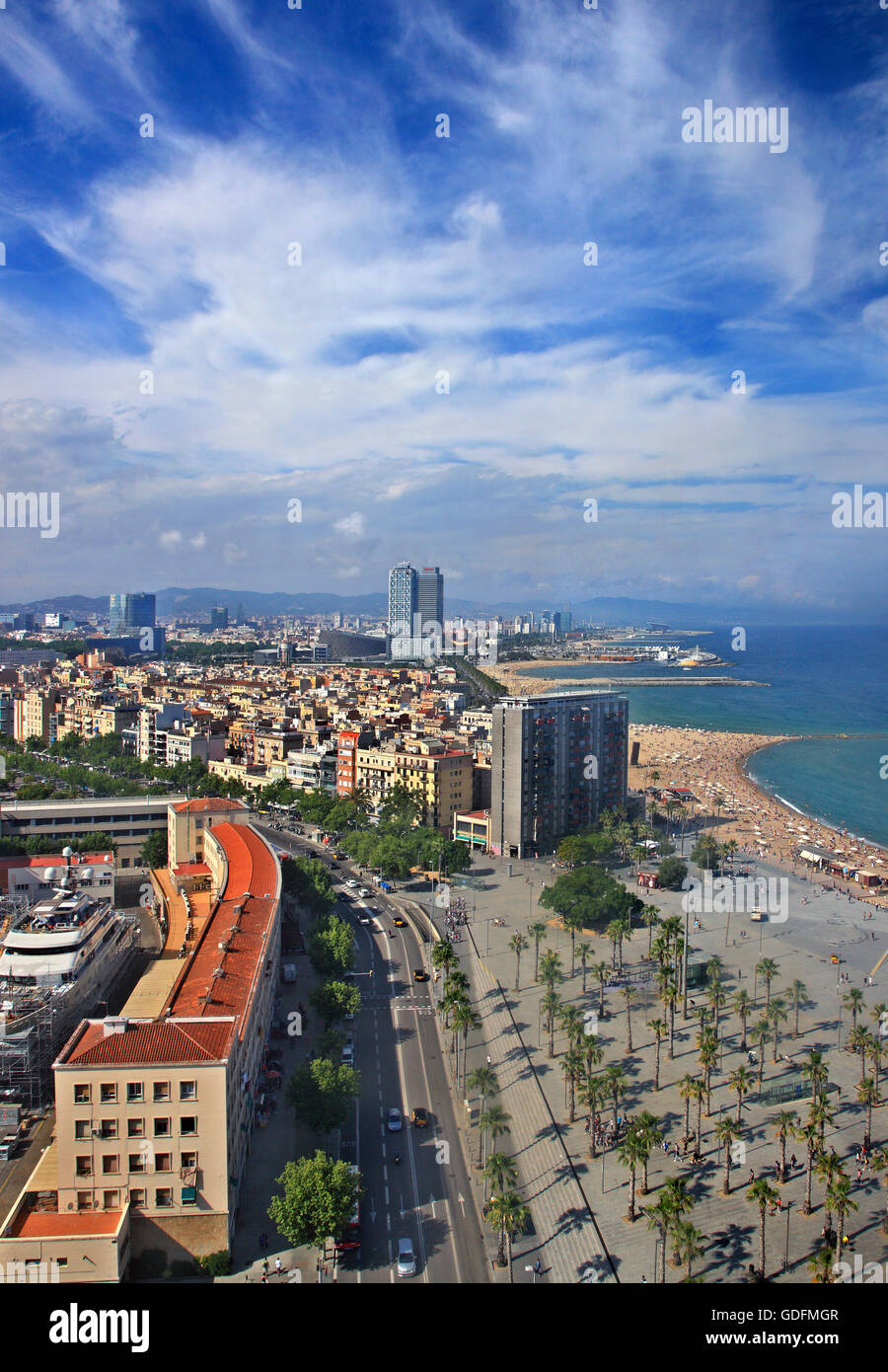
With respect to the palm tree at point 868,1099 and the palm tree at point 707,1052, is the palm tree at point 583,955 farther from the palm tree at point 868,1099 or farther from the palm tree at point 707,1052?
the palm tree at point 868,1099

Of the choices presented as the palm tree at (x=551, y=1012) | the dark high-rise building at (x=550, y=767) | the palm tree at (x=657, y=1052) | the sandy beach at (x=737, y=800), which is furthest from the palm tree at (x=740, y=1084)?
the dark high-rise building at (x=550, y=767)

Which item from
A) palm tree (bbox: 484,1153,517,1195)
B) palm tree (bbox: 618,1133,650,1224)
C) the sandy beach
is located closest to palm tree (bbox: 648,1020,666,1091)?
palm tree (bbox: 618,1133,650,1224)

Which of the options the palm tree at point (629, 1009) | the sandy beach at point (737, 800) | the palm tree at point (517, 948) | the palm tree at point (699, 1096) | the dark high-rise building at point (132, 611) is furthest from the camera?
the dark high-rise building at point (132, 611)

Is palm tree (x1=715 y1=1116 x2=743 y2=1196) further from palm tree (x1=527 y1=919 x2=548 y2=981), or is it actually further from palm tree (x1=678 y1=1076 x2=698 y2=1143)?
palm tree (x1=527 y1=919 x2=548 y2=981)

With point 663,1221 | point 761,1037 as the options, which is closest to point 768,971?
point 761,1037

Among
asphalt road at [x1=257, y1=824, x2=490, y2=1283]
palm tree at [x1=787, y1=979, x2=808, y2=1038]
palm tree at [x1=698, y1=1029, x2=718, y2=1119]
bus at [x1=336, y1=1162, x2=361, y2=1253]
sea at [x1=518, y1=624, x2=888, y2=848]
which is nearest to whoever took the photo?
asphalt road at [x1=257, y1=824, x2=490, y2=1283]

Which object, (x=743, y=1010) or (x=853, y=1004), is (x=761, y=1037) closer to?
(x=743, y=1010)
